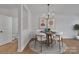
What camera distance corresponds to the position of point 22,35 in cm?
219

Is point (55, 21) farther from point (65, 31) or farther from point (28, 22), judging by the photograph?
point (28, 22)

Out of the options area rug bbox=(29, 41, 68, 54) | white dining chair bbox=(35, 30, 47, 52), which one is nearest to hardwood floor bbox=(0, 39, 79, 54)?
area rug bbox=(29, 41, 68, 54)

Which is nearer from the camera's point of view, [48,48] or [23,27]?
[23,27]

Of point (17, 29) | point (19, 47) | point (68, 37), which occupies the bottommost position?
point (19, 47)

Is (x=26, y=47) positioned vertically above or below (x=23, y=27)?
below

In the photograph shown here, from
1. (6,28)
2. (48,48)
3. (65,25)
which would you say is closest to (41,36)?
(48,48)

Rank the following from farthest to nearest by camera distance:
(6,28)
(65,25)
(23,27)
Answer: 1. (65,25)
2. (23,27)
3. (6,28)

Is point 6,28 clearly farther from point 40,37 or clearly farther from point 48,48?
point 48,48

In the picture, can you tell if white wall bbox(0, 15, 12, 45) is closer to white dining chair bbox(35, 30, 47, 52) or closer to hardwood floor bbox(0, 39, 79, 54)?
hardwood floor bbox(0, 39, 79, 54)

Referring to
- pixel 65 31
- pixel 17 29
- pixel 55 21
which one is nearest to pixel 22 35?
pixel 17 29

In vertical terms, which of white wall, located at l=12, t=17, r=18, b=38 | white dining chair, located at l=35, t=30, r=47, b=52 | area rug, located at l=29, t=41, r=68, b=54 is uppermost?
white wall, located at l=12, t=17, r=18, b=38

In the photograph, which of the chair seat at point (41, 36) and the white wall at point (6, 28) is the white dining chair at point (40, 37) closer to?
the chair seat at point (41, 36)

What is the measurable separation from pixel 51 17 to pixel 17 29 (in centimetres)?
75
